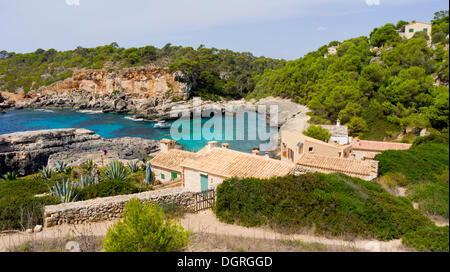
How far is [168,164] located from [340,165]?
28.3 feet

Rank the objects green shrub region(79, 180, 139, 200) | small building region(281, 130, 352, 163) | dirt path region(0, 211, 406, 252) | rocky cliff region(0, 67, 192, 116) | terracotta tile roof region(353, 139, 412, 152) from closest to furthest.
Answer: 1. dirt path region(0, 211, 406, 252)
2. green shrub region(79, 180, 139, 200)
3. small building region(281, 130, 352, 163)
4. terracotta tile roof region(353, 139, 412, 152)
5. rocky cliff region(0, 67, 192, 116)

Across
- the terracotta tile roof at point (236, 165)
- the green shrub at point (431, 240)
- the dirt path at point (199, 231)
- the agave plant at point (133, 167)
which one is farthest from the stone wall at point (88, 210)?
the agave plant at point (133, 167)

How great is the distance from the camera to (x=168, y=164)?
16.0m

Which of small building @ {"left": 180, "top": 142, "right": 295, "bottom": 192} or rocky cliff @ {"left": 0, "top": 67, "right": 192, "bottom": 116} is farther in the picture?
rocky cliff @ {"left": 0, "top": 67, "right": 192, "bottom": 116}

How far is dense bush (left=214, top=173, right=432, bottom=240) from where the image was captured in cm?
652

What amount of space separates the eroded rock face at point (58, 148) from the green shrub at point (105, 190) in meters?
14.9

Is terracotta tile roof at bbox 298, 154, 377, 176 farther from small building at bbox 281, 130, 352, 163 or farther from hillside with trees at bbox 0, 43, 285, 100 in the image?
hillside with trees at bbox 0, 43, 285, 100

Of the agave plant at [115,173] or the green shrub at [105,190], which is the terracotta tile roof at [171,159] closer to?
the agave plant at [115,173]

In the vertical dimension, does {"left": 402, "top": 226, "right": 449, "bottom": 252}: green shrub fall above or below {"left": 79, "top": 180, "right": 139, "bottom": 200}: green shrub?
Answer: above

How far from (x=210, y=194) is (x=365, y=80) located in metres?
26.9

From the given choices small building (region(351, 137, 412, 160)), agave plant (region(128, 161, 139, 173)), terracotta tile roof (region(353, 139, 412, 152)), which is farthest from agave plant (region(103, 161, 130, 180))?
terracotta tile roof (region(353, 139, 412, 152))

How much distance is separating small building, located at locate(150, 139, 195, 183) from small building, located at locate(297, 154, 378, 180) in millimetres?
6125

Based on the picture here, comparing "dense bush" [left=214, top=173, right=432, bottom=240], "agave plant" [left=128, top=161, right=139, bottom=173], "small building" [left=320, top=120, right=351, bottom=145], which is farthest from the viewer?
"small building" [left=320, top=120, right=351, bottom=145]

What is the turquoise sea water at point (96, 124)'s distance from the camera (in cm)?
3575
